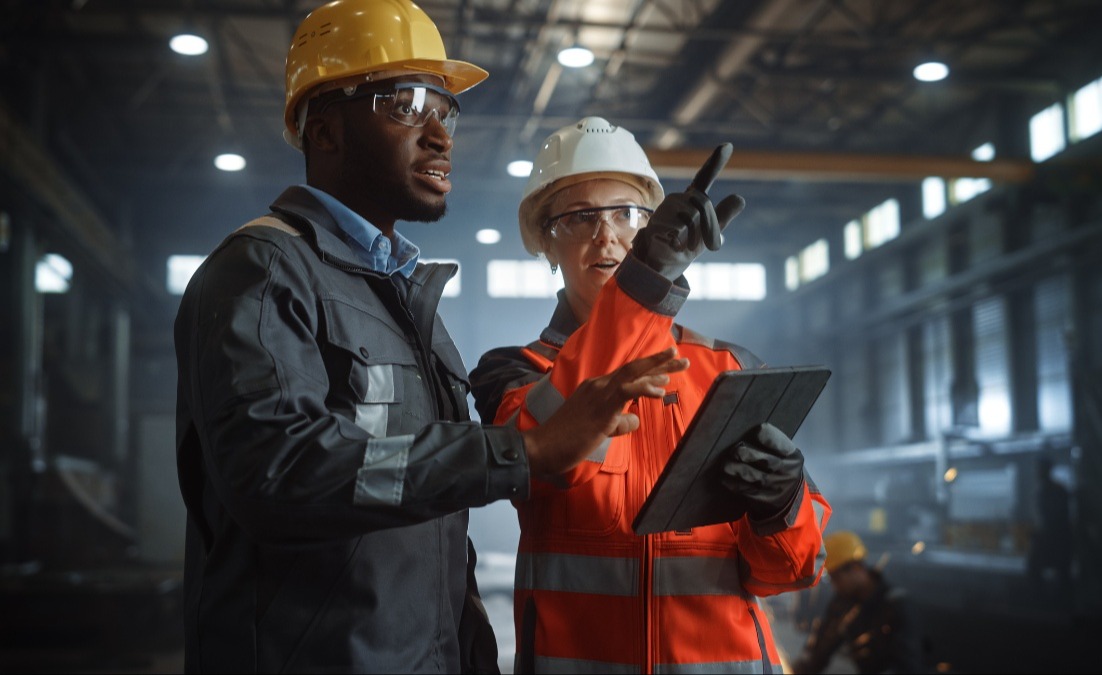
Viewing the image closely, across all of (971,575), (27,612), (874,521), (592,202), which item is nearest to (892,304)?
(874,521)

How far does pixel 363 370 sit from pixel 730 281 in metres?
24.7

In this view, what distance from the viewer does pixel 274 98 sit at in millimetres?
17047

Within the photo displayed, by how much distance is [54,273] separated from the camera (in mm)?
17859

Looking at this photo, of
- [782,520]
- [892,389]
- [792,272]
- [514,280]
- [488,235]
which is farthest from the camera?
[792,272]

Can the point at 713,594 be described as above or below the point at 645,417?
below

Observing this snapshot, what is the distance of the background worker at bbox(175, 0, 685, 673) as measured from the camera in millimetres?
1575

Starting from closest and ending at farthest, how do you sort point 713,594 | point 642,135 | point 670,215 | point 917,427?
point 670,215
point 713,594
point 642,135
point 917,427

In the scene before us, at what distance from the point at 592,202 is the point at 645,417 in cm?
67

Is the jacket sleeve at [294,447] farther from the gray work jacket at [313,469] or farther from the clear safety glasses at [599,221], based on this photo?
the clear safety glasses at [599,221]

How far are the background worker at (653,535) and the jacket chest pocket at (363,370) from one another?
0.25 meters

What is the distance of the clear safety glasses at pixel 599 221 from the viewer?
259 cm

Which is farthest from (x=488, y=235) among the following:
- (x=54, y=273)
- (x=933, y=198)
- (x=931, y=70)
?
(x=931, y=70)

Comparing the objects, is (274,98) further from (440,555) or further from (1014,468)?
(440,555)

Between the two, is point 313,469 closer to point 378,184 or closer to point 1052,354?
point 378,184
